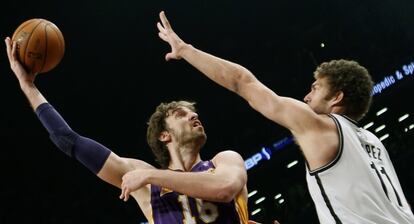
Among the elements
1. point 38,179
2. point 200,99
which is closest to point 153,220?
point 38,179

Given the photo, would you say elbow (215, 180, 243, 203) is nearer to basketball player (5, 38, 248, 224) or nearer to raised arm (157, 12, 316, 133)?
basketball player (5, 38, 248, 224)

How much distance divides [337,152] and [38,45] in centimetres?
235

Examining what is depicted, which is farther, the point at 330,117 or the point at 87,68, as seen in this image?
the point at 87,68

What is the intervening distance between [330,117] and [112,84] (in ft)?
37.4

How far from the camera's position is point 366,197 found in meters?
2.54

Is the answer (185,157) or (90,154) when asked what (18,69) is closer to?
(90,154)

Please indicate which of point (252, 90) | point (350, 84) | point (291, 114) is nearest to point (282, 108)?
point (291, 114)

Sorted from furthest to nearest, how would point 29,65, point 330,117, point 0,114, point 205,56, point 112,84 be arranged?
point 112,84, point 0,114, point 29,65, point 205,56, point 330,117

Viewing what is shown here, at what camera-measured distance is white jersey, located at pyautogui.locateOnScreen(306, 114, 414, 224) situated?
2.52 meters

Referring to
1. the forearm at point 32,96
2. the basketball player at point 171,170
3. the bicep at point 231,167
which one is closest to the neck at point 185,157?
the basketball player at point 171,170

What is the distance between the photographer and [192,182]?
2.98m

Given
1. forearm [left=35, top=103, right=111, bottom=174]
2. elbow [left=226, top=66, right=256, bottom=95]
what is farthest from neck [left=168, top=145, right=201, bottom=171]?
elbow [left=226, top=66, right=256, bottom=95]

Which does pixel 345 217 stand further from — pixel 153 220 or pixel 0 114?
pixel 0 114

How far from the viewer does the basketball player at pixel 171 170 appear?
298cm
